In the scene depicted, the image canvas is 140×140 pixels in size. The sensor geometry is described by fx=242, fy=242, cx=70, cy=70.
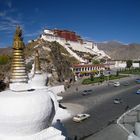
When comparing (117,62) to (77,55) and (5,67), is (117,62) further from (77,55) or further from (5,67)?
(5,67)

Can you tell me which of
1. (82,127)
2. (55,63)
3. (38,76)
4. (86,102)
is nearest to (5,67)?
(55,63)

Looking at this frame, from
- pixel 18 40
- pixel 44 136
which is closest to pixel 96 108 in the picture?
pixel 44 136

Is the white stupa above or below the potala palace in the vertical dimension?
below

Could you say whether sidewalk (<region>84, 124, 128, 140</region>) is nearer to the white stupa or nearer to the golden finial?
the white stupa

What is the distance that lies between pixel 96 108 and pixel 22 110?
111 feet

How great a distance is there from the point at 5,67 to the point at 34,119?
5668 cm

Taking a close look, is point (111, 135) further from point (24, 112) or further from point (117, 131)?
point (24, 112)

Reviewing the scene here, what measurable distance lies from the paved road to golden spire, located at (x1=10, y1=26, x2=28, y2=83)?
19186 mm

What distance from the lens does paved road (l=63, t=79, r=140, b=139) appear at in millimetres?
29453

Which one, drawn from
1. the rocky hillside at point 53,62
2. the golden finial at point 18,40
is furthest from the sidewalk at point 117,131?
the rocky hillside at point 53,62

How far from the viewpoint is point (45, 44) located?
246ft

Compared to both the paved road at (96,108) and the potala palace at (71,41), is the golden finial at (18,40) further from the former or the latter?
the potala palace at (71,41)

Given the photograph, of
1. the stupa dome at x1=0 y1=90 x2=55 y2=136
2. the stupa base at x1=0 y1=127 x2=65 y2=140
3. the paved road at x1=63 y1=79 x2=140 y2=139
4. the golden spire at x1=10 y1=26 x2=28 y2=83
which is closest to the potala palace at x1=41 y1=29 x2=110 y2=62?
the paved road at x1=63 y1=79 x2=140 y2=139

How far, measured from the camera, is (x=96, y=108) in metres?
40.7
